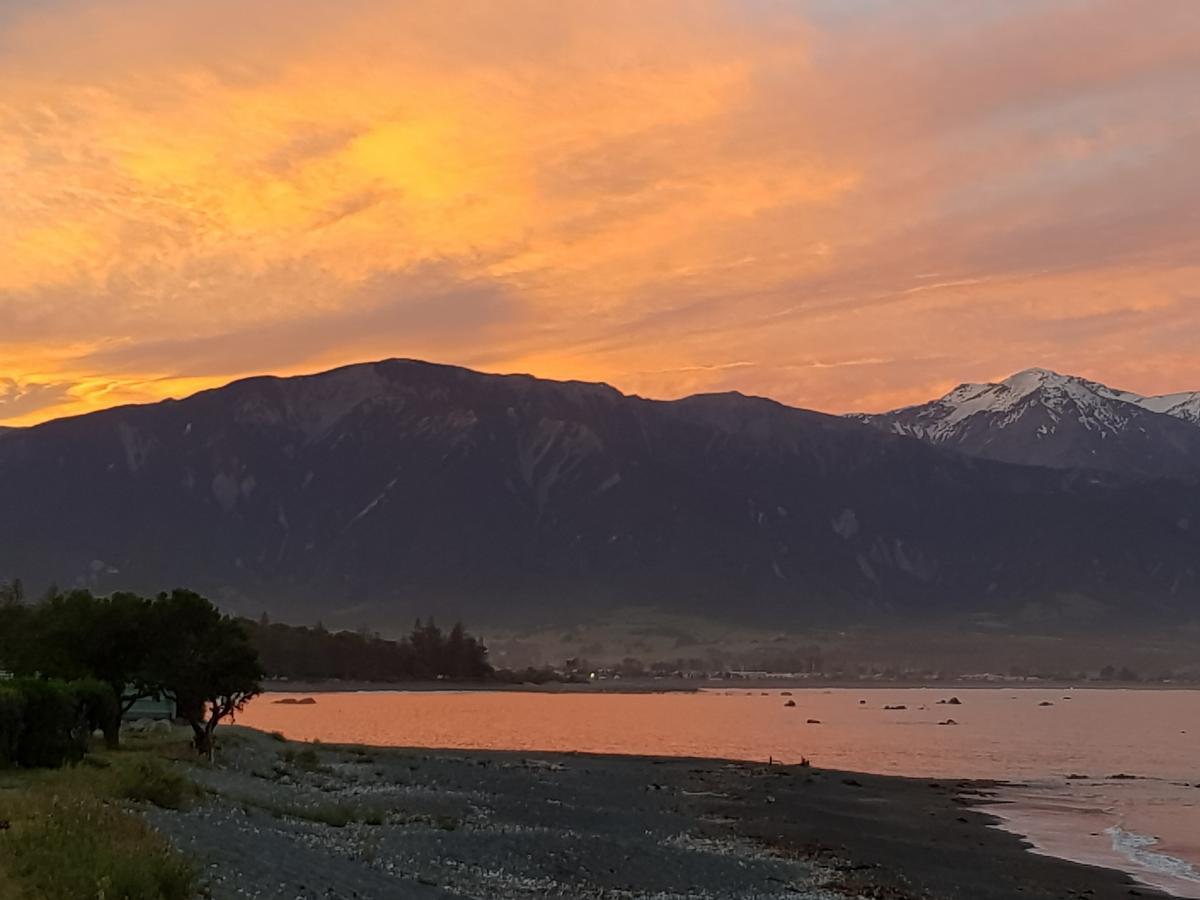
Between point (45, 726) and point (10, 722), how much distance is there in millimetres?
2020

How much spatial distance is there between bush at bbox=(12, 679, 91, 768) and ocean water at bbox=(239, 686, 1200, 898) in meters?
29.8

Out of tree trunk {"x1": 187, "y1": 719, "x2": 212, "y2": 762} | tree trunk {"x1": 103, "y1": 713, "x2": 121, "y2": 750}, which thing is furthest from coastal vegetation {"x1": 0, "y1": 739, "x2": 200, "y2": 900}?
tree trunk {"x1": 187, "y1": 719, "x2": 212, "y2": 762}

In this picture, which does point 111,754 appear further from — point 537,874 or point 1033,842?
point 1033,842

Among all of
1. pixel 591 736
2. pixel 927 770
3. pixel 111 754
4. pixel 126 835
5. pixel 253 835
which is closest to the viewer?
pixel 126 835

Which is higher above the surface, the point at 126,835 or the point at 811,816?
the point at 126,835

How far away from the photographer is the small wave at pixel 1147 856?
45562 millimetres

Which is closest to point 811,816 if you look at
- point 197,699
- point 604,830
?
point 604,830

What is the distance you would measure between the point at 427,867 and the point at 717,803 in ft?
103

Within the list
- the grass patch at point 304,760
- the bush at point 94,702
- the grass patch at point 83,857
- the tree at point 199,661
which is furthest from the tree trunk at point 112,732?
the grass patch at point 83,857

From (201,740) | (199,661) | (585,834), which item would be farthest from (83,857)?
(199,661)

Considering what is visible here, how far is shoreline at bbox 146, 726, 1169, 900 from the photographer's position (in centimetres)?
2736

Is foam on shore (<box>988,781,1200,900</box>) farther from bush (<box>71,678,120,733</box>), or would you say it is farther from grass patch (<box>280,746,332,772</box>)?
bush (<box>71,678,120,733</box>)

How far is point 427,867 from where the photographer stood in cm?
2934

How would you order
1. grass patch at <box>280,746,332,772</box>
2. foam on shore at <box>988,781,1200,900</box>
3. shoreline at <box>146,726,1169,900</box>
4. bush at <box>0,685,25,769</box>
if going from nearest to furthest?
shoreline at <box>146,726,1169,900</box> < bush at <box>0,685,25,769</box> < foam on shore at <box>988,781,1200,900</box> < grass patch at <box>280,746,332,772</box>
